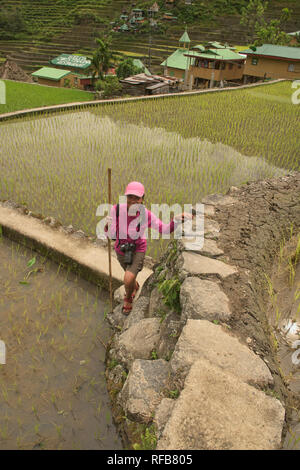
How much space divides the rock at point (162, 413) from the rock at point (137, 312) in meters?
0.77

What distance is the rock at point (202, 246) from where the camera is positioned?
208 centimetres

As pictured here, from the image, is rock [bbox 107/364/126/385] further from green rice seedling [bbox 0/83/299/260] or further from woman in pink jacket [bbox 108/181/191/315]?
green rice seedling [bbox 0/83/299/260]

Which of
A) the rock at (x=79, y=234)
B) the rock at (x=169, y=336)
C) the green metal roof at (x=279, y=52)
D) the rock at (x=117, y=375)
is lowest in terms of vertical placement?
the rock at (x=79, y=234)

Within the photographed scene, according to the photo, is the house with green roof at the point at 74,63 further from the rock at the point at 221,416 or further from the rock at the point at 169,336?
the rock at the point at 221,416

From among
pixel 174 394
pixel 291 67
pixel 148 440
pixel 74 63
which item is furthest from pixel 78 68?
pixel 148 440

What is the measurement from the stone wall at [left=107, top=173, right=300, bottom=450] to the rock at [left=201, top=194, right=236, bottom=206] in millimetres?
247

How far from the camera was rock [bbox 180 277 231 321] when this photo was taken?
1.62 metres

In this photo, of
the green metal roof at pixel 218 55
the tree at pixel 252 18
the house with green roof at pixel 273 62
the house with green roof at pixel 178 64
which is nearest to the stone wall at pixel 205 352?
the green metal roof at pixel 218 55

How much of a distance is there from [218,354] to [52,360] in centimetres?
114

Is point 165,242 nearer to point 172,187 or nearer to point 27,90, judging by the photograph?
point 172,187

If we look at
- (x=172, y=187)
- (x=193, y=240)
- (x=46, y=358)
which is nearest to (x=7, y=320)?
(x=46, y=358)

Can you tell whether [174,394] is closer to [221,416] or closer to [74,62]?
[221,416]

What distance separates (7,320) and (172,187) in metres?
2.76

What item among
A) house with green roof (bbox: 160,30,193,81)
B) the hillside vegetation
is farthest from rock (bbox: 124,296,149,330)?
the hillside vegetation
